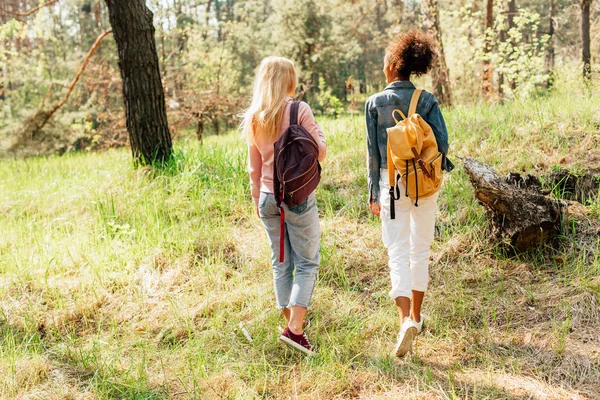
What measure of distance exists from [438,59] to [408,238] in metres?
6.47

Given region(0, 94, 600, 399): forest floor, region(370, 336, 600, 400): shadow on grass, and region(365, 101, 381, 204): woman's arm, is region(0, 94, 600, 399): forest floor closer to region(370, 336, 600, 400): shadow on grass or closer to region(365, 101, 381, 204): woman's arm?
region(370, 336, 600, 400): shadow on grass

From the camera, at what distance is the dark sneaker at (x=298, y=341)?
3010 mm

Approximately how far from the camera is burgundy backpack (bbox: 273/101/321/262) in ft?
9.17

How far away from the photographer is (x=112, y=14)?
563 cm

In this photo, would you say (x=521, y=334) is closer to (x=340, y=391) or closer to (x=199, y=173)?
(x=340, y=391)

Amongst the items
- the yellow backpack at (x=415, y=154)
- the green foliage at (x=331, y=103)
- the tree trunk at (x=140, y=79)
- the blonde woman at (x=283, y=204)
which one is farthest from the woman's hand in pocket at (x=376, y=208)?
the green foliage at (x=331, y=103)

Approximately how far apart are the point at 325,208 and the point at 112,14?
341cm

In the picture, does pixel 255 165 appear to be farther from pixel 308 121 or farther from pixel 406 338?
pixel 406 338

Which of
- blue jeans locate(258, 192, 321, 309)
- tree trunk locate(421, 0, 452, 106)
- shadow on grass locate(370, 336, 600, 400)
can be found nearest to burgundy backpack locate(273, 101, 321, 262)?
blue jeans locate(258, 192, 321, 309)

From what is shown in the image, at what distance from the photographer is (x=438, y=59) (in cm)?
Result: 858

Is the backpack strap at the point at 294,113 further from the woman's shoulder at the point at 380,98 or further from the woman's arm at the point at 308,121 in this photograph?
the woman's shoulder at the point at 380,98

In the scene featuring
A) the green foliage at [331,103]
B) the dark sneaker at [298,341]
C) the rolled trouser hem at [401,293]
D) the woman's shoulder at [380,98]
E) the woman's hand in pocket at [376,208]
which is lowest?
the dark sneaker at [298,341]

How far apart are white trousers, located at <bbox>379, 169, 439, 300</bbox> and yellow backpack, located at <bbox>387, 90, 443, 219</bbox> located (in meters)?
0.12

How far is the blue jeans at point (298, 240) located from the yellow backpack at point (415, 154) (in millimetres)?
590
